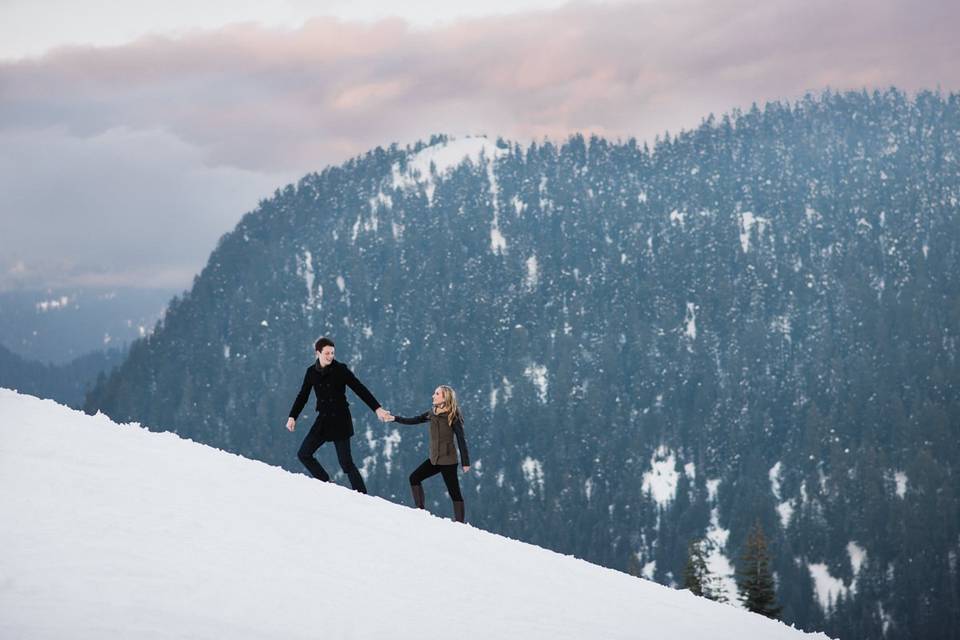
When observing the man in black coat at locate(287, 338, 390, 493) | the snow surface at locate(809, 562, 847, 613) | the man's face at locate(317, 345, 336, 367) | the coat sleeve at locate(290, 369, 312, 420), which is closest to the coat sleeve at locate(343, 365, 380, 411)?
the man in black coat at locate(287, 338, 390, 493)

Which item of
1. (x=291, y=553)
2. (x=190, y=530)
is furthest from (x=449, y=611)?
(x=190, y=530)

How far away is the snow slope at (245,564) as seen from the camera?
766 centimetres

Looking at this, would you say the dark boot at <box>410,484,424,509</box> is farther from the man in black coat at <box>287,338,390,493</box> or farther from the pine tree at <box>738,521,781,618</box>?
the pine tree at <box>738,521,781,618</box>

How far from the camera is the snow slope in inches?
302

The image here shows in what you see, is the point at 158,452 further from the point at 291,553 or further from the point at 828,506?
the point at 828,506

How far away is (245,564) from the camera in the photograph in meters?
9.09

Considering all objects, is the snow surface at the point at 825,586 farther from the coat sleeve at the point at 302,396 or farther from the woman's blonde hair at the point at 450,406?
the coat sleeve at the point at 302,396

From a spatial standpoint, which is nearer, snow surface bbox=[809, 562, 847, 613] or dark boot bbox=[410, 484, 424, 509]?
dark boot bbox=[410, 484, 424, 509]

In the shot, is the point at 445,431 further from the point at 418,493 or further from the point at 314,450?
the point at 314,450

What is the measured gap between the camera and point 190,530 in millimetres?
9672

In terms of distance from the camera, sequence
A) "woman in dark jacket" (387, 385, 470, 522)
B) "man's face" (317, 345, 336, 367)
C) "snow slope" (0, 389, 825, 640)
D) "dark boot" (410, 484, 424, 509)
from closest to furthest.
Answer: "snow slope" (0, 389, 825, 640) < "man's face" (317, 345, 336, 367) < "woman in dark jacket" (387, 385, 470, 522) < "dark boot" (410, 484, 424, 509)

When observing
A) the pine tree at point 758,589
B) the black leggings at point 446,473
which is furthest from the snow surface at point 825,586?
the black leggings at point 446,473

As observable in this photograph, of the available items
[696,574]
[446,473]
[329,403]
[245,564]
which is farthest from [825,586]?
[245,564]

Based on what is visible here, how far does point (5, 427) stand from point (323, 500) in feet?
13.7
